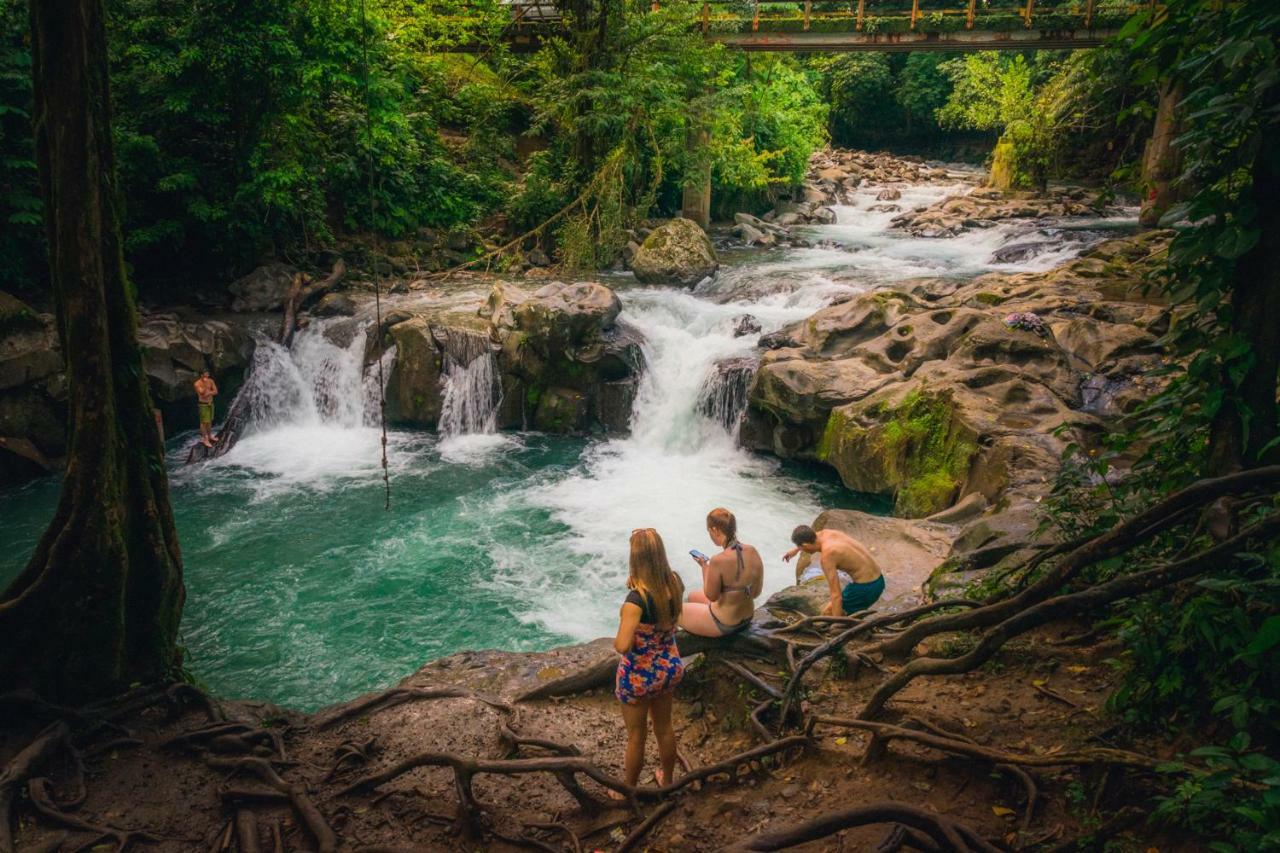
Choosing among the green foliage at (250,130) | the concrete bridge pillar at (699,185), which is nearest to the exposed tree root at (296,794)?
the green foliage at (250,130)

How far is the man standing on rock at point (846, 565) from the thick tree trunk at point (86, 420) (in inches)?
177

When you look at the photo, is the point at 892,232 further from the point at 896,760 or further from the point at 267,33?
the point at 896,760

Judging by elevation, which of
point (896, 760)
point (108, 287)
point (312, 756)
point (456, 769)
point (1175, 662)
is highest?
point (108, 287)

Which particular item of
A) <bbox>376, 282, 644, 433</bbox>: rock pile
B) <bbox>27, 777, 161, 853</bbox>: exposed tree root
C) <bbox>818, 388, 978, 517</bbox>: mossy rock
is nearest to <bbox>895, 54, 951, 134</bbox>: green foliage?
<bbox>376, 282, 644, 433</bbox>: rock pile

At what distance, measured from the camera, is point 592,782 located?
14.6 feet

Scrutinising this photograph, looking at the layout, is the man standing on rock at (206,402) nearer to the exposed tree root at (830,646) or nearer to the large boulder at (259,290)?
the large boulder at (259,290)

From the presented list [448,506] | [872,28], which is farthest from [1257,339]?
[872,28]

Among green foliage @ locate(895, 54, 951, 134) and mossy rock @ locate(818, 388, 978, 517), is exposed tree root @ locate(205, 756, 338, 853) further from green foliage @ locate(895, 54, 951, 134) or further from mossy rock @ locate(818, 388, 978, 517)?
green foliage @ locate(895, 54, 951, 134)

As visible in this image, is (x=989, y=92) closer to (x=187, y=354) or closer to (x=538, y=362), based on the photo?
(x=538, y=362)

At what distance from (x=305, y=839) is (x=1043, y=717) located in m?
3.68

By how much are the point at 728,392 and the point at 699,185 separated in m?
10.5

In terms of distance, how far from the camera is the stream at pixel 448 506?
27.2ft

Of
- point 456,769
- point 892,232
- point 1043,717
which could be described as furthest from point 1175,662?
point 892,232

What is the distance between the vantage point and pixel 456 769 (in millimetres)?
4012
